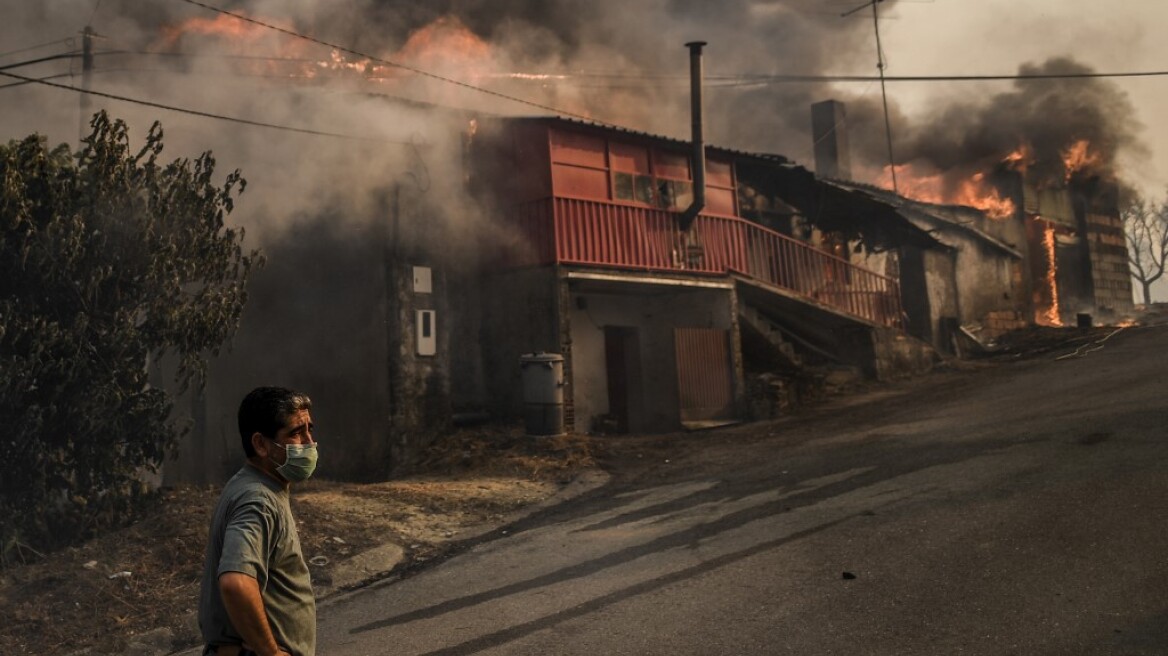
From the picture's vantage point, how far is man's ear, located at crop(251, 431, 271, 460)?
10.0 ft

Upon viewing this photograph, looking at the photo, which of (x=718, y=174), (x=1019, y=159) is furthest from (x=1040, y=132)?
(x=718, y=174)

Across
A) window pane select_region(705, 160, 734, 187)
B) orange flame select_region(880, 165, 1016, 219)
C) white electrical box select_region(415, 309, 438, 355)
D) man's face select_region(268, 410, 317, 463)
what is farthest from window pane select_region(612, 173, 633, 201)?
man's face select_region(268, 410, 317, 463)

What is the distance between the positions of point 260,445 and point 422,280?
12.1m

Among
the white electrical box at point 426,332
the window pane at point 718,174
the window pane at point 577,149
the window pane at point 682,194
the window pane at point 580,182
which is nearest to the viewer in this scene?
the white electrical box at point 426,332

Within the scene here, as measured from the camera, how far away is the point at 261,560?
282cm

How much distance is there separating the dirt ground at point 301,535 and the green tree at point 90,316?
2.05 ft

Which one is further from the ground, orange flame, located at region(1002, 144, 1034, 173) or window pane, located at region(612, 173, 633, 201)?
orange flame, located at region(1002, 144, 1034, 173)

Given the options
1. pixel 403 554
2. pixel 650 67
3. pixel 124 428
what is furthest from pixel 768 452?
pixel 650 67

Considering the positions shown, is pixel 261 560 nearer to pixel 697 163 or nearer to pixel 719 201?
pixel 697 163

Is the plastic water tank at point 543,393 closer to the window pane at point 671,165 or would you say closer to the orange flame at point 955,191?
the window pane at point 671,165

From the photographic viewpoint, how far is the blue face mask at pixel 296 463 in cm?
306

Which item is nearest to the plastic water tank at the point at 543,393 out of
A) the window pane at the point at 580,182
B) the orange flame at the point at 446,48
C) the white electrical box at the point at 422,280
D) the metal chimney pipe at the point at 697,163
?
the white electrical box at the point at 422,280

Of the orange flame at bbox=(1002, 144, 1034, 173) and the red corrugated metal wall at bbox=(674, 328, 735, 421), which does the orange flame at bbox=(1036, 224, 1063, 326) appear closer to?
the orange flame at bbox=(1002, 144, 1034, 173)

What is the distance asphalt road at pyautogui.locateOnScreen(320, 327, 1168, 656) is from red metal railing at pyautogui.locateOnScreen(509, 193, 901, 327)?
5.59 m
